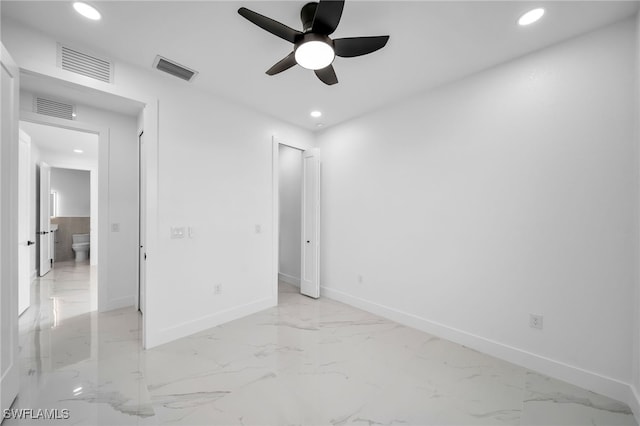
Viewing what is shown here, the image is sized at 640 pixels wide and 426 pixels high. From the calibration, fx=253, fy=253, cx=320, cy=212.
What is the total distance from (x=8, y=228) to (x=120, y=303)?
2214mm

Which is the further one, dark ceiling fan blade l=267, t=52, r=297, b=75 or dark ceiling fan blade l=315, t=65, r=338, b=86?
dark ceiling fan blade l=315, t=65, r=338, b=86

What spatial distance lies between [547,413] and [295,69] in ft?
11.0

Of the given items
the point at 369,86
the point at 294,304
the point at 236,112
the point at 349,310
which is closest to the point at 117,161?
the point at 236,112

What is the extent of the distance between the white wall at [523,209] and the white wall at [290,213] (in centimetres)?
167

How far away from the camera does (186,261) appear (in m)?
2.75

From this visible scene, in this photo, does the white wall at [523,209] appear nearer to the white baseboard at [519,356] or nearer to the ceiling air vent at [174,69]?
the white baseboard at [519,356]

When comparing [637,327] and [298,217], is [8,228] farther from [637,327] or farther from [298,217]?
[637,327]

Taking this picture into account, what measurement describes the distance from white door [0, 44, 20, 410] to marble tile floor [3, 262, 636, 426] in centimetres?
27

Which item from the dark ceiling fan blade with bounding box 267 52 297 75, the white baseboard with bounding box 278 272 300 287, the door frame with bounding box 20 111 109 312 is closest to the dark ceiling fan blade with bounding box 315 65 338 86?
the dark ceiling fan blade with bounding box 267 52 297 75

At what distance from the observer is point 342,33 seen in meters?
1.98

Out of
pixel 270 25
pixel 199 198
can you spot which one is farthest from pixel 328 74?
pixel 199 198

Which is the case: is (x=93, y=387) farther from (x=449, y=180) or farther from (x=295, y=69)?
(x=449, y=180)

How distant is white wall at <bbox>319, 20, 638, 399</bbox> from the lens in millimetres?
1851

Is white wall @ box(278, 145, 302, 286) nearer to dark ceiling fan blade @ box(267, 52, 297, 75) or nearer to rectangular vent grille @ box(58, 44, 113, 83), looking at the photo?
dark ceiling fan blade @ box(267, 52, 297, 75)
